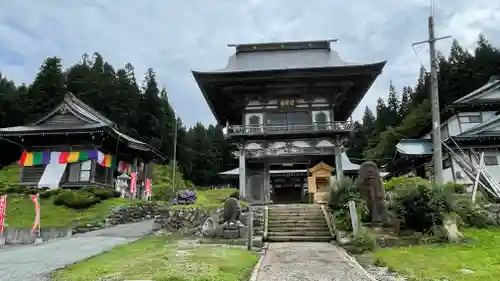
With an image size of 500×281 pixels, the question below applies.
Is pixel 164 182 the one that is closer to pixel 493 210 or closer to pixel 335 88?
pixel 335 88

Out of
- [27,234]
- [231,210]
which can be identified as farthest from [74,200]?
[231,210]

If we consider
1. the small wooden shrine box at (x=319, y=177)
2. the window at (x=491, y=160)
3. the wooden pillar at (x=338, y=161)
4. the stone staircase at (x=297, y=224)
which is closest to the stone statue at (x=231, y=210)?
the stone staircase at (x=297, y=224)

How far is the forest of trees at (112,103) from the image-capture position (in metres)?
49.8

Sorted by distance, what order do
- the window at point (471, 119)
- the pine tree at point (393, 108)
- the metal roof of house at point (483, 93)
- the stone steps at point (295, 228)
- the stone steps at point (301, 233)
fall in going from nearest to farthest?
the stone steps at point (301, 233) < the stone steps at point (295, 228) < the metal roof of house at point (483, 93) < the window at point (471, 119) < the pine tree at point (393, 108)

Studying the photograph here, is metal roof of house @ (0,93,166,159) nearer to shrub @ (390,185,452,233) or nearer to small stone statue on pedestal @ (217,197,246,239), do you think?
small stone statue on pedestal @ (217,197,246,239)

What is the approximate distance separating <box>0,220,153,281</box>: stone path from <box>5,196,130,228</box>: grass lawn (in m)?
4.41

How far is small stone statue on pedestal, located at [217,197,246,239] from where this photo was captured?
14.1 m

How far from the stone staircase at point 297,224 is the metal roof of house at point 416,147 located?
15637 millimetres

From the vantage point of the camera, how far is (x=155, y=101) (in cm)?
5659

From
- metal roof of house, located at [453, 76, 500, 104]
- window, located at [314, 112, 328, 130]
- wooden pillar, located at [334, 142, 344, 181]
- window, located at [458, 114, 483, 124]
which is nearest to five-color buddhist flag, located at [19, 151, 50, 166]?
window, located at [314, 112, 328, 130]

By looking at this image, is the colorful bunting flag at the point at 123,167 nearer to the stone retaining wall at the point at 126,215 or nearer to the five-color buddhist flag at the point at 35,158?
the stone retaining wall at the point at 126,215

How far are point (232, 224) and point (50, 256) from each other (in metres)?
6.16

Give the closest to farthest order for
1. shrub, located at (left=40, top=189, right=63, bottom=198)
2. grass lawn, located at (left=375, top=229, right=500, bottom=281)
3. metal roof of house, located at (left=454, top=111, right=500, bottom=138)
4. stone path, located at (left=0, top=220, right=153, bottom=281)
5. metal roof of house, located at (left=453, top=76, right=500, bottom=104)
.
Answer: grass lawn, located at (left=375, top=229, right=500, bottom=281)
stone path, located at (left=0, top=220, right=153, bottom=281)
shrub, located at (left=40, top=189, right=63, bottom=198)
metal roof of house, located at (left=454, top=111, right=500, bottom=138)
metal roof of house, located at (left=453, top=76, right=500, bottom=104)

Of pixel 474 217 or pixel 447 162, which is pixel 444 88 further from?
pixel 474 217
